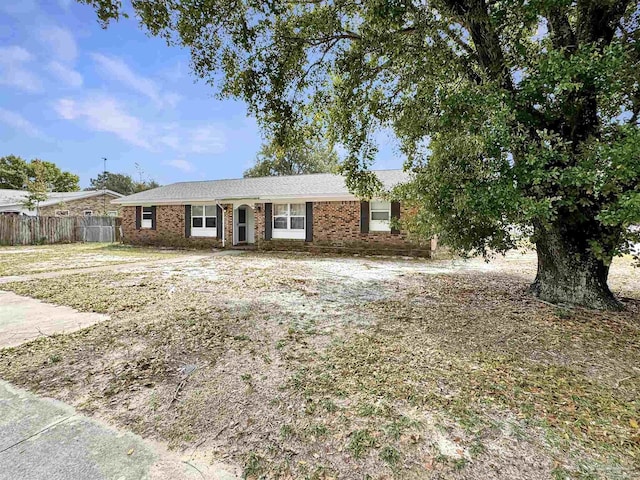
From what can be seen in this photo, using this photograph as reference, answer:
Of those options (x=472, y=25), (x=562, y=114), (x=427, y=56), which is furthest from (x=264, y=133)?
(x=562, y=114)

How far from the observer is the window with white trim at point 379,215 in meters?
13.0

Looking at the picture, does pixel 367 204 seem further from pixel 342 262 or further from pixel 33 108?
pixel 33 108

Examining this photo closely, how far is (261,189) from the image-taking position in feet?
53.4

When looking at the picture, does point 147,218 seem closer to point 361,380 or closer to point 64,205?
point 64,205

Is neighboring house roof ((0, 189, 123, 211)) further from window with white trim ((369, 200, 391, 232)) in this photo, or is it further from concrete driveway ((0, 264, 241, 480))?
concrete driveway ((0, 264, 241, 480))

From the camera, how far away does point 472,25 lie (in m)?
5.34

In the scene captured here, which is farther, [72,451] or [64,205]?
[64,205]

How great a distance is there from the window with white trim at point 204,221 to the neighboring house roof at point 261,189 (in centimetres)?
57

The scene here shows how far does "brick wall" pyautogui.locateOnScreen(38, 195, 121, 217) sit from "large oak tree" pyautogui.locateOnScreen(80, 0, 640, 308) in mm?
22853

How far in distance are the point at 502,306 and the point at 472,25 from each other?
4.55 metres

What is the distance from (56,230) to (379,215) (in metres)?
17.8

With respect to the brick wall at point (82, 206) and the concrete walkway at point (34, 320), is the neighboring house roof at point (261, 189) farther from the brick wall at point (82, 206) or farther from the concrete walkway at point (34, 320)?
the concrete walkway at point (34, 320)

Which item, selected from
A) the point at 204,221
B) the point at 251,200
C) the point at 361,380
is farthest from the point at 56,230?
the point at 361,380

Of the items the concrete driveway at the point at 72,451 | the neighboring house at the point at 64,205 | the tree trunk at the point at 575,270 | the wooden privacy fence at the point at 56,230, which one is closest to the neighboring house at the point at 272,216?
the wooden privacy fence at the point at 56,230
